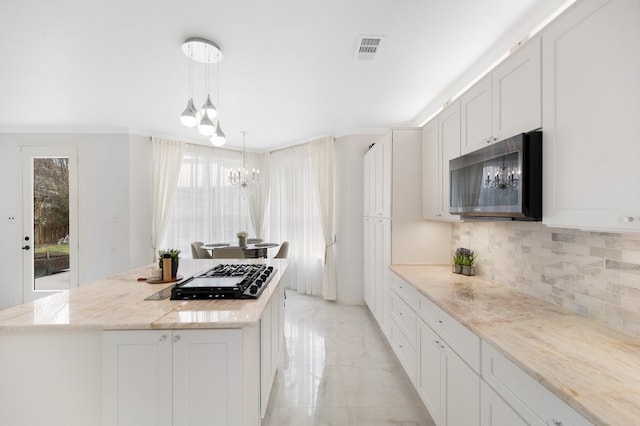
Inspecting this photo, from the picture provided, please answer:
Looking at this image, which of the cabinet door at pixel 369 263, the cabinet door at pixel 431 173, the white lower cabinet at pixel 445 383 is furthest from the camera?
the cabinet door at pixel 369 263

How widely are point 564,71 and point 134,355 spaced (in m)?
2.38

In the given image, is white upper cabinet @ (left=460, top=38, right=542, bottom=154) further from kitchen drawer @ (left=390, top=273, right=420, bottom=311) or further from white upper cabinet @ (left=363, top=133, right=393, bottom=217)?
kitchen drawer @ (left=390, top=273, right=420, bottom=311)

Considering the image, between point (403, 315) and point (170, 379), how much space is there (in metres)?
1.84

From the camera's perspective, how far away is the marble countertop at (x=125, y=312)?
1.34 m

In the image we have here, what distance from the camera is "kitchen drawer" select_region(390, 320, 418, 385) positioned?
7.15ft

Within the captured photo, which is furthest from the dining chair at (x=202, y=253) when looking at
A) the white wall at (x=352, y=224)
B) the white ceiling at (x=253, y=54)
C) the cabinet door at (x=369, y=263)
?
the cabinet door at (x=369, y=263)

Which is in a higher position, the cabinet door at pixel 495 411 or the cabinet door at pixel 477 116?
the cabinet door at pixel 477 116

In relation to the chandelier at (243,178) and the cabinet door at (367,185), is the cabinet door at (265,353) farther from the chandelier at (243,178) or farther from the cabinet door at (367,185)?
the chandelier at (243,178)

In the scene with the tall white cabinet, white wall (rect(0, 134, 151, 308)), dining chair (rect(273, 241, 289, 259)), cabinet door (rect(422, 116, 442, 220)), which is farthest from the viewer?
dining chair (rect(273, 241, 289, 259))

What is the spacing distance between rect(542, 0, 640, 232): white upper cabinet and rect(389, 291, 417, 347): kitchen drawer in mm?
1251

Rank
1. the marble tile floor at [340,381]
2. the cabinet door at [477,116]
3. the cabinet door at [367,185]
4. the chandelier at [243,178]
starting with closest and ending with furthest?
the cabinet door at [477,116] < the marble tile floor at [340,381] < the cabinet door at [367,185] < the chandelier at [243,178]

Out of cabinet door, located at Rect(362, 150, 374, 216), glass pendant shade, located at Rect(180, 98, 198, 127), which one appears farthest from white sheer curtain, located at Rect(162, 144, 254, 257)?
glass pendant shade, located at Rect(180, 98, 198, 127)

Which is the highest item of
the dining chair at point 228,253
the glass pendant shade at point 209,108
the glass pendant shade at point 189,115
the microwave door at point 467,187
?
the glass pendant shade at point 209,108

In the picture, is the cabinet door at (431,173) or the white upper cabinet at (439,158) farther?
the cabinet door at (431,173)
